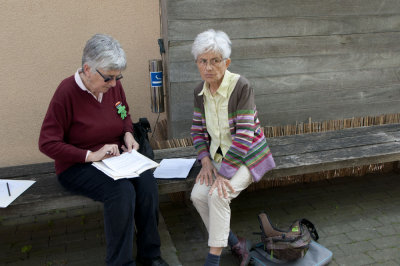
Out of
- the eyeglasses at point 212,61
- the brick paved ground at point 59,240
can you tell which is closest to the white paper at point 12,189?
the brick paved ground at point 59,240

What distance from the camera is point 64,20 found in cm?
396

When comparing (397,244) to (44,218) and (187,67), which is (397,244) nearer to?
(187,67)

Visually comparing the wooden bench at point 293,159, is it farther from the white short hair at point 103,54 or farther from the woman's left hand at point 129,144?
the white short hair at point 103,54

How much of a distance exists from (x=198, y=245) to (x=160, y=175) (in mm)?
791

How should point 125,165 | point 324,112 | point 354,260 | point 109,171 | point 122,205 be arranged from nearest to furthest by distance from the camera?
point 122,205
point 109,171
point 125,165
point 354,260
point 324,112

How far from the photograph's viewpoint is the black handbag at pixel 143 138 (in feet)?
10.3

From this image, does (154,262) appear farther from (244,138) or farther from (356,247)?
(356,247)

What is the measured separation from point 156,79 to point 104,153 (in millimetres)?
1426

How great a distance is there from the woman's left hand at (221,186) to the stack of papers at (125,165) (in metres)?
0.46

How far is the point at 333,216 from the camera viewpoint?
12.6ft

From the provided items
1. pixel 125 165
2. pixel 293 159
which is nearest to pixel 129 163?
pixel 125 165

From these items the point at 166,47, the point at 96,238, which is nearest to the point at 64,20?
the point at 166,47

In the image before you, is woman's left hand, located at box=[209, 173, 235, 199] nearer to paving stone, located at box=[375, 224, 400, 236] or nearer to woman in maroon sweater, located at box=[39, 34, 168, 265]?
woman in maroon sweater, located at box=[39, 34, 168, 265]

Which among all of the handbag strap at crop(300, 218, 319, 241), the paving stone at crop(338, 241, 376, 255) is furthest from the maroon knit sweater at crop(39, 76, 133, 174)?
the paving stone at crop(338, 241, 376, 255)
